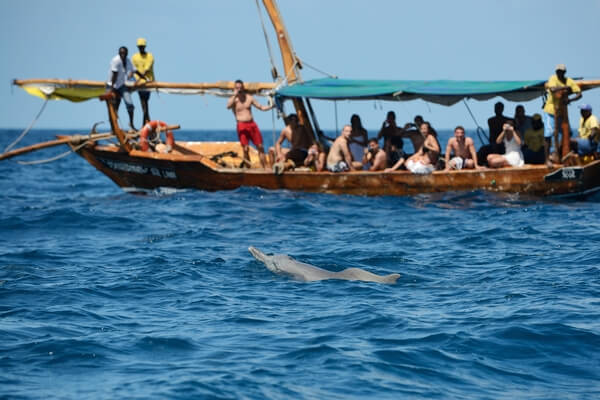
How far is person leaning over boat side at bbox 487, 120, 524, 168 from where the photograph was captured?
57.6 feet

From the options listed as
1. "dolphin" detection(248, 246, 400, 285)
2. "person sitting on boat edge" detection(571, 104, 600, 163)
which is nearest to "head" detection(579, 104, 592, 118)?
"person sitting on boat edge" detection(571, 104, 600, 163)

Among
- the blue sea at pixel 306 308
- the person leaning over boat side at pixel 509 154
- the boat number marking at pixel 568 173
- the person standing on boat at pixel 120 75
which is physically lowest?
the blue sea at pixel 306 308

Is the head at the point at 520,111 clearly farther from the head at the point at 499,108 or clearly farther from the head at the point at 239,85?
the head at the point at 239,85

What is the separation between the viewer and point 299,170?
19.0 metres

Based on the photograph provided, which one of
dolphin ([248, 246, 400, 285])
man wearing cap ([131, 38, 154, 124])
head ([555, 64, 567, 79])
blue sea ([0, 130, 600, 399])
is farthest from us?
man wearing cap ([131, 38, 154, 124])

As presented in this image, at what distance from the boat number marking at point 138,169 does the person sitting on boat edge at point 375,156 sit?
4756 millimetres

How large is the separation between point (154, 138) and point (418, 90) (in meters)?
7.29

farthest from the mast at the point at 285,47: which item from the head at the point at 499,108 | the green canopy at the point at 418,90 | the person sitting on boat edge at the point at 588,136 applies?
the person sitting on boat edge at the point at 588,136

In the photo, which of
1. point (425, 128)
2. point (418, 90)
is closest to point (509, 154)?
point (425, 128)

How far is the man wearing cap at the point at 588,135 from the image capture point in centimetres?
1761

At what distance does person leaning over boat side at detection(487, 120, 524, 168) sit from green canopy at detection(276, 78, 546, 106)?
2.58ft

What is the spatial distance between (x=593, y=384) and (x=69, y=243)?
9618 millimetres

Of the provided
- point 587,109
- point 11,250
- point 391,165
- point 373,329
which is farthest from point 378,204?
point 373,329

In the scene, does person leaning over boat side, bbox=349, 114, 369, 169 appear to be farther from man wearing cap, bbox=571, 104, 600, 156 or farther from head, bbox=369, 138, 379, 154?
man wearing cap, bbox=571, 104, 600, 156
